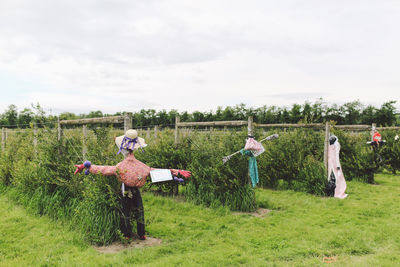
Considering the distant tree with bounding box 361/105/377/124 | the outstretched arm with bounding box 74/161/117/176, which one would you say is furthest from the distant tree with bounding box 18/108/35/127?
the distant tree with bounding box 361/105/377/124

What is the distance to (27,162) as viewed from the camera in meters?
7.75

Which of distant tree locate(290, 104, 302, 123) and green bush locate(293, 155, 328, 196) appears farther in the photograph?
distant tree locate(290, 104, 302, 123)

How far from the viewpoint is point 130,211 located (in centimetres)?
498

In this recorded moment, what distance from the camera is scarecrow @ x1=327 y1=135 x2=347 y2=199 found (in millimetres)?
8344

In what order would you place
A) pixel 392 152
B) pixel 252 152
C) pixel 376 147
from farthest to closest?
pixel 392 152 < pixel 376 147 < pixel 252 152

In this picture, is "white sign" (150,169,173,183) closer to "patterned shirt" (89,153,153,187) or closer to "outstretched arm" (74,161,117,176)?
"patterned shirt" (89,153,153,187)

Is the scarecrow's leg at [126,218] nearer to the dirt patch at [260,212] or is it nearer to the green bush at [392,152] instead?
the dirt patch at [260,212]

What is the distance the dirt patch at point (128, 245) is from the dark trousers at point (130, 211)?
0.14 metres

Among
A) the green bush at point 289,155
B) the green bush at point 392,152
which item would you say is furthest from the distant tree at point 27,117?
the green bush at point 392,152

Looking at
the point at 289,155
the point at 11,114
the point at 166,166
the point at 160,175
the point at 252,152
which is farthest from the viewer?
the point at 11,114

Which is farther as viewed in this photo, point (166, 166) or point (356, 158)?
point (356, 158)

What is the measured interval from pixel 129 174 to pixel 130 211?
2.26 feet

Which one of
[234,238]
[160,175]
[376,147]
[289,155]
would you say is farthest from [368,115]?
[160,175]

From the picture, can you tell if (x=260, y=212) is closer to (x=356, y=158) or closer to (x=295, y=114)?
(x=356, y=158)
